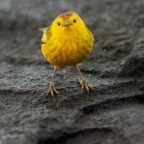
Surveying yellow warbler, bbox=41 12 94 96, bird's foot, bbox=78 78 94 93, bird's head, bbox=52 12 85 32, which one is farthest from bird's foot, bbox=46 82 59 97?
bird's head, bbox=52 12 85 32

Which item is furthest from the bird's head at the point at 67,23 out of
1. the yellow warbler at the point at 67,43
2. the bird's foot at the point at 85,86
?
the bird's foot at the point at 85,86

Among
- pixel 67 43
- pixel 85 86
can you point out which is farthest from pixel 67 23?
pixel 85 86

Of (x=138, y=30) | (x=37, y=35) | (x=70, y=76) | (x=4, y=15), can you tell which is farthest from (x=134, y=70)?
(x=4, y=15)

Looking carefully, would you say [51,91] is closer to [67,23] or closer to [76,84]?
[76,84]

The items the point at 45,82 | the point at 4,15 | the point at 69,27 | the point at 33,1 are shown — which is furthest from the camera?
the point at 33,1

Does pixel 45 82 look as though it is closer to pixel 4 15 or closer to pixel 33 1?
pixel 4 15

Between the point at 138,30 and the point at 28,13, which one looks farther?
the point at 28,13

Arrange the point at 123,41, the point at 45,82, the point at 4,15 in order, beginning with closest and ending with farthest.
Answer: the point at 45,82, the point at 123,41, the point at 4,15

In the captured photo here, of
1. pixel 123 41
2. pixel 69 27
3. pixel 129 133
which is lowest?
pixel 129 133

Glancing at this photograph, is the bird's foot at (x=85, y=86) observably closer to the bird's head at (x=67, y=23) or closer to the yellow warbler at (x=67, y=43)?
the yellow warbler at (x=67, y=43)
